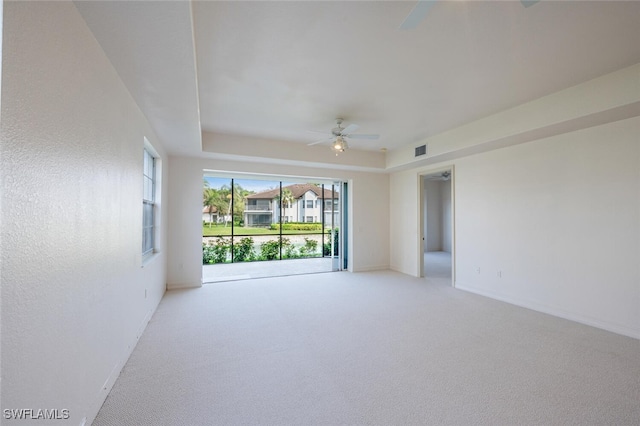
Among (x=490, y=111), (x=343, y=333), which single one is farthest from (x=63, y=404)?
(x=490, y=111)

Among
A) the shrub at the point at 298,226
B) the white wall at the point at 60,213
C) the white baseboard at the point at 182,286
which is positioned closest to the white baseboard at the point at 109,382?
the white wall at the point at 60,213

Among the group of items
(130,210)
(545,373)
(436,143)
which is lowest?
(545,373)

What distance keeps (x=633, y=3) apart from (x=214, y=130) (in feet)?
15.8

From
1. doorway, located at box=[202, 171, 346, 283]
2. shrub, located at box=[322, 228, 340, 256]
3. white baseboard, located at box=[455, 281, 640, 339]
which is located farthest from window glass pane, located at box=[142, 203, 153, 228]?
white baseboard, located at box=[455, 281, 640, 339]

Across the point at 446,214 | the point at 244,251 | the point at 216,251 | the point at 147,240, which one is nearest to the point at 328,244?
the point at 244,251

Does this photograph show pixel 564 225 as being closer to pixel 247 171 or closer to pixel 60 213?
pixel 60 213

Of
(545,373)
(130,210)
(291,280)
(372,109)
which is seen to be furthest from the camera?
(291,280)

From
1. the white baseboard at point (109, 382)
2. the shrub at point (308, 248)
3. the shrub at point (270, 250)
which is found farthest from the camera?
the shrub at point (308, 248)

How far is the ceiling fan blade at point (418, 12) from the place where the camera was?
1444 millimetres

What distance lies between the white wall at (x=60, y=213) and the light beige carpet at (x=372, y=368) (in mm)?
594

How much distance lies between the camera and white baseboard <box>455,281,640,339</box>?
3.10 metres

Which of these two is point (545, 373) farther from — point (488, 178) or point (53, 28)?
point (53, 28)

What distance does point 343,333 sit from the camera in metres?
3.14

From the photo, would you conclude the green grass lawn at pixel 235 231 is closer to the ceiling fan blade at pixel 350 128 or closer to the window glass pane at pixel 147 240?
the window glass pane at pixel 147 240
